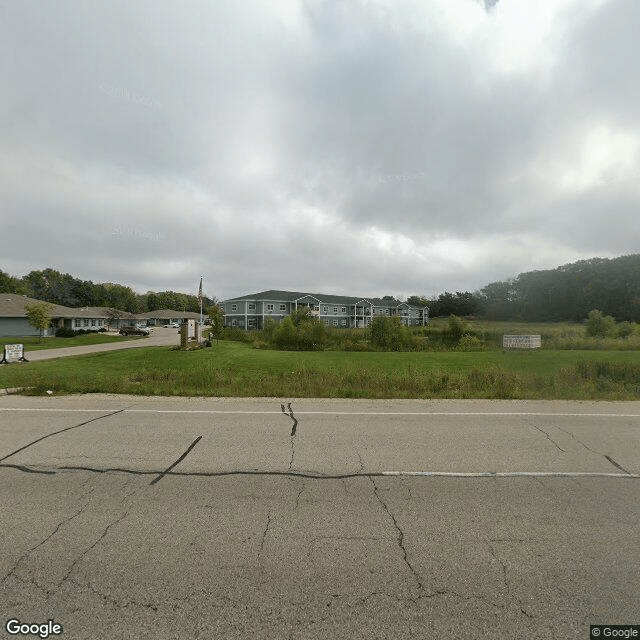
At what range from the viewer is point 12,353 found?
18516 millimetres

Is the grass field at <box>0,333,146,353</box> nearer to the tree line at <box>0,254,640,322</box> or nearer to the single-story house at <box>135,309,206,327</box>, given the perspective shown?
the tree line at <box>0,254,640,322</box>

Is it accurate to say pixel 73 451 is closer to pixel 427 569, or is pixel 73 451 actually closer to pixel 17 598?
pixel 17 598

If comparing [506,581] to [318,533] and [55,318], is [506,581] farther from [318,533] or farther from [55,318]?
[55,318]

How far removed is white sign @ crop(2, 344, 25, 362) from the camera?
1811cm

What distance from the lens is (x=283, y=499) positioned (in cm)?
397

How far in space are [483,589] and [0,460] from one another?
6.40m

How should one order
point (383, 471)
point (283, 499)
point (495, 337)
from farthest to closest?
1. point (495, 337)
2. point (383, 471)
3. point (283, 499)

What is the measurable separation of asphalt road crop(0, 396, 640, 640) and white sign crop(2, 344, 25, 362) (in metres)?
15.7

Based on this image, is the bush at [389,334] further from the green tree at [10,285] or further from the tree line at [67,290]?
the green tree at [10,285]

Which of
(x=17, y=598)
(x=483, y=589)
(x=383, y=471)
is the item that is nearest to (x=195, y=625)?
(x=17, y=598)

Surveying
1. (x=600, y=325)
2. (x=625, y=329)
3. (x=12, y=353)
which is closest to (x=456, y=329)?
(x=600, y=325)

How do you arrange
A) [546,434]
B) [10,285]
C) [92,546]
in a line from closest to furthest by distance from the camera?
1. [92,546]
2. [546,434]
3. [10,285]

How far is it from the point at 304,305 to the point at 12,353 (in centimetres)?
4978

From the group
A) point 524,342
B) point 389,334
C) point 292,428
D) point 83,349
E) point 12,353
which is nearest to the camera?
point 292,428
